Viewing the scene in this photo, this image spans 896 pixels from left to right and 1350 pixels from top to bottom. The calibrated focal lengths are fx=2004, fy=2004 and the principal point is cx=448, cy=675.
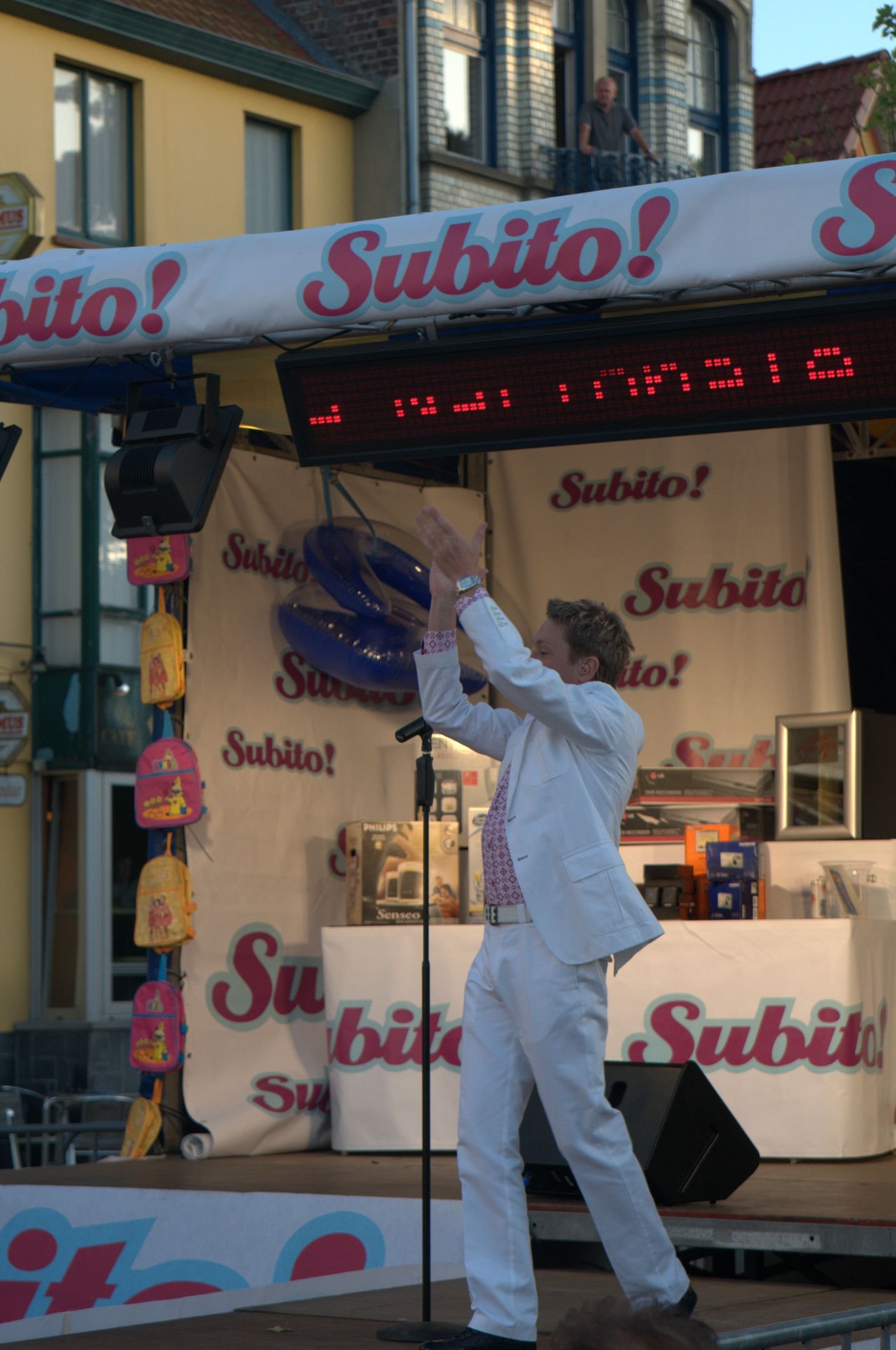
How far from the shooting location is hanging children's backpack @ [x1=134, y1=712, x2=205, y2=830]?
833cm

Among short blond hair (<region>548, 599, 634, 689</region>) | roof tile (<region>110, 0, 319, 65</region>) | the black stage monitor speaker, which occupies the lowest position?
the black stage monitor speaker

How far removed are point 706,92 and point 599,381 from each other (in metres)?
19.1

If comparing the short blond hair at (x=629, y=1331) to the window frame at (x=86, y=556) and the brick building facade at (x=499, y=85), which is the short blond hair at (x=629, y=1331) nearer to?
the window frame at (x=86, y=556)

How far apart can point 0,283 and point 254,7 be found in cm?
1567

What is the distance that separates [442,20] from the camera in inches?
843

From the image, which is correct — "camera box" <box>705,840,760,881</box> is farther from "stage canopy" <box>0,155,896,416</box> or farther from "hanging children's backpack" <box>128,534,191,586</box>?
"stage canopy" <box>0,155,896,416</box>

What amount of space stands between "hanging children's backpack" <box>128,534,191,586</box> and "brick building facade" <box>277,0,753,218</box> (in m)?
12.6

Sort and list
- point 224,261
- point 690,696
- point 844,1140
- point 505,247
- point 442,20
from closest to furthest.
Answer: point 505,247
point 224,261
point 844,1140
point 690,696
point 442,20

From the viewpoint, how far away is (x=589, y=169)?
21953 mm

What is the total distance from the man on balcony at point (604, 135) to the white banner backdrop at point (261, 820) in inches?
541

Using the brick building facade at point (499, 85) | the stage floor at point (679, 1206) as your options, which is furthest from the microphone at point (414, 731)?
the brick building facade at point (499, 85)

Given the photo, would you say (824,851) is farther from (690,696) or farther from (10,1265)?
(10,1265)

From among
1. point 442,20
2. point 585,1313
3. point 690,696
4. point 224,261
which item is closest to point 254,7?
point 442,20

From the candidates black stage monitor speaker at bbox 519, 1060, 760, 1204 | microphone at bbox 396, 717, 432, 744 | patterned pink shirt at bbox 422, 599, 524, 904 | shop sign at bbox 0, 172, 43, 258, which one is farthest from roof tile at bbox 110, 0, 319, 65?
patterned pink shirt at bbox 422, 599, 524, 904
